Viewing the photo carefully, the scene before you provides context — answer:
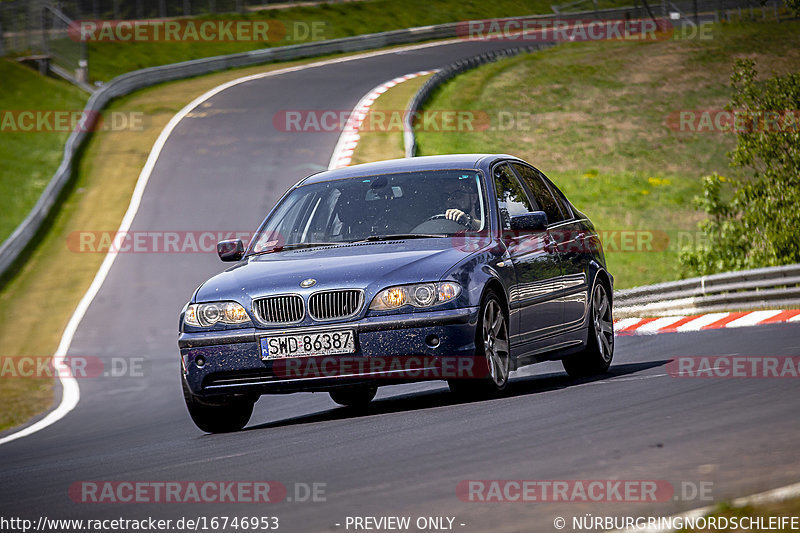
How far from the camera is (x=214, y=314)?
28.0 feet

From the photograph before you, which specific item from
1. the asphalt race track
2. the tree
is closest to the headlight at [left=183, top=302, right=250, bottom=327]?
the asphalt race track

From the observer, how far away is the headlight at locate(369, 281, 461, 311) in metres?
8.16

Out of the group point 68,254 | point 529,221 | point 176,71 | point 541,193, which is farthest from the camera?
point 176,71

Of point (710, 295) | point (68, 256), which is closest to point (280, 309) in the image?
point (710, 295)

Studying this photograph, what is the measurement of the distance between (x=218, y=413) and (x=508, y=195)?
104 inches

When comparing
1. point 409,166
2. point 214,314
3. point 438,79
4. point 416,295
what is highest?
point 438,79

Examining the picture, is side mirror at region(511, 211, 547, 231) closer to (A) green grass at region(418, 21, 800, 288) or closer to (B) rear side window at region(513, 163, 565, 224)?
(B) rear side window at region(513, 163, 565, 224)

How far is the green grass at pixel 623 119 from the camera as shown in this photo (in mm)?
38688

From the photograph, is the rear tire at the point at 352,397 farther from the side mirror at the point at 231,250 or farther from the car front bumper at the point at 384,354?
the car front bumper at the point at 384,354

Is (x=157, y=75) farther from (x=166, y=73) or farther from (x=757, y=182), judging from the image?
(x=757, y=182)

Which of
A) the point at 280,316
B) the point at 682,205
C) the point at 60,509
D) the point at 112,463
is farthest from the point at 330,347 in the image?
the point at 682,205

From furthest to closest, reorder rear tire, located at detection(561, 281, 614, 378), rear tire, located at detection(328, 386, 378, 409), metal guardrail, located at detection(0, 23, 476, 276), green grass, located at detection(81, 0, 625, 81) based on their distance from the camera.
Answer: green grass, located at detection(81, 0, 625, 81)
metal guardrail, located at detection(0, 23, 476, 276)
rear tire, located at detection(328, 386, 378, 409)
rear tire, located at detection(561, 281, 614, 378)

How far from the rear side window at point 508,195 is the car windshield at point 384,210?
20 centimetres

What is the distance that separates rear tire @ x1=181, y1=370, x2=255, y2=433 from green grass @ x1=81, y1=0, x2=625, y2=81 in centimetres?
3940
